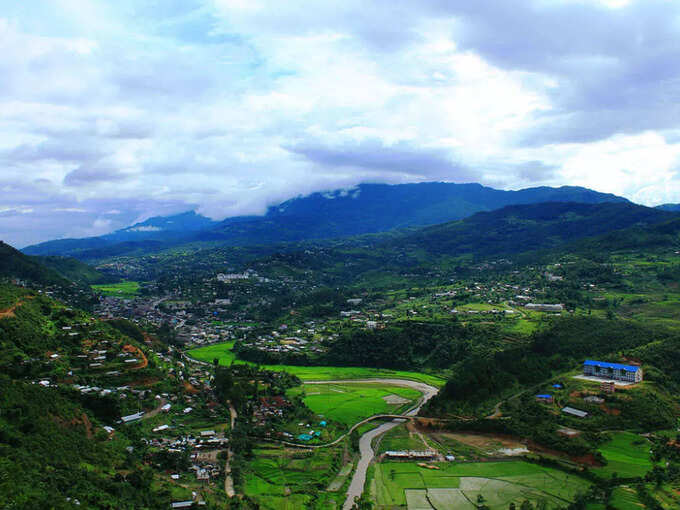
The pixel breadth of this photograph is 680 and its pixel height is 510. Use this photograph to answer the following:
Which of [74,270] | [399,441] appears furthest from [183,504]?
[74,270]

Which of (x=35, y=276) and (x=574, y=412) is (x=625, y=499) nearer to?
(x=574, y=412)

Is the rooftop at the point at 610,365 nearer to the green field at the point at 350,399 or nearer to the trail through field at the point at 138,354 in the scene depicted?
the green field at the point at 350,399

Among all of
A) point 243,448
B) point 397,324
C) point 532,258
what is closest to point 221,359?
point 397,324

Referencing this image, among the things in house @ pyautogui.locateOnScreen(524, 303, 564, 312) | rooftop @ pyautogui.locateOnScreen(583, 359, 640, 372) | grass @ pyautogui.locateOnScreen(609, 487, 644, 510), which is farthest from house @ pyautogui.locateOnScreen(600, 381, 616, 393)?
house @ pyautogui.locateOnScreen(524, 303, 564, 312)

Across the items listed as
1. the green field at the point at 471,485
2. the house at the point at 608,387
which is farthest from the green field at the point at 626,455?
the house at the point at 608,387

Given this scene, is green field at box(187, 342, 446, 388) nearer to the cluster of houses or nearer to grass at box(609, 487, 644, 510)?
the cluster of houses

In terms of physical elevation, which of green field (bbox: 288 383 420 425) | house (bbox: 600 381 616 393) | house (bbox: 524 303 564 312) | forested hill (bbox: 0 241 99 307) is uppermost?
forested hill (bbox: 0 241 99 307)
